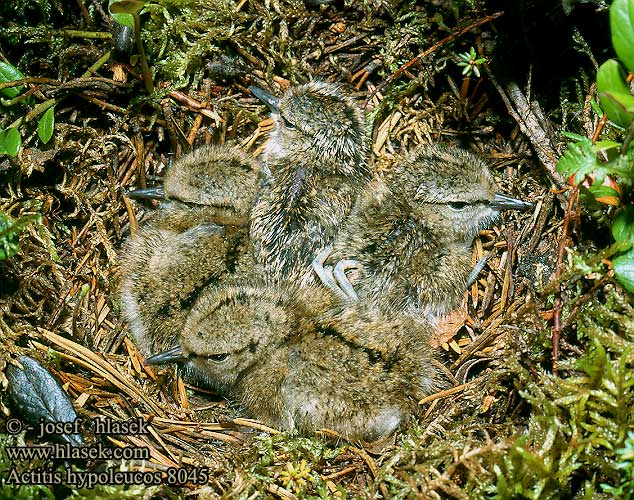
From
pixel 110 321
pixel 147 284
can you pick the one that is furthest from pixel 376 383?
pixel 110 321

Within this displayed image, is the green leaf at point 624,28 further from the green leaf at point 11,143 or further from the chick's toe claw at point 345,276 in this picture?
the green leaf at point 11,143

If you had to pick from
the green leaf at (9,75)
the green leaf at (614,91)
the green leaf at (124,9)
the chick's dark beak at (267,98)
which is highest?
the green leaf at (124,9)

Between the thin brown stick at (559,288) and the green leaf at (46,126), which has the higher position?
the green leaf at (46,126)

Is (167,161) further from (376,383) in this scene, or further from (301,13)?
(376,383)

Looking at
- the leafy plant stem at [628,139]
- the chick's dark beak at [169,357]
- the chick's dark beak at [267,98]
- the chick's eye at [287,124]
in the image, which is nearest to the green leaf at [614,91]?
the leafy plant stem at [628,139]

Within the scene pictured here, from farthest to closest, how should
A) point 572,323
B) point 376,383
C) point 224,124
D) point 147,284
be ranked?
point 224,124 < point 147,284 < point 376,383 < point 572,323

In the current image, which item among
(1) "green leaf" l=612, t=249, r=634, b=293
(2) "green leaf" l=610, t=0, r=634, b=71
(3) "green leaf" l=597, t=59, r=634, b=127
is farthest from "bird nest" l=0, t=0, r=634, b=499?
(2) "green leaf" l=610, t=0, r=634, b=71

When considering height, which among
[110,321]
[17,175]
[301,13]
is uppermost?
[301,13]
